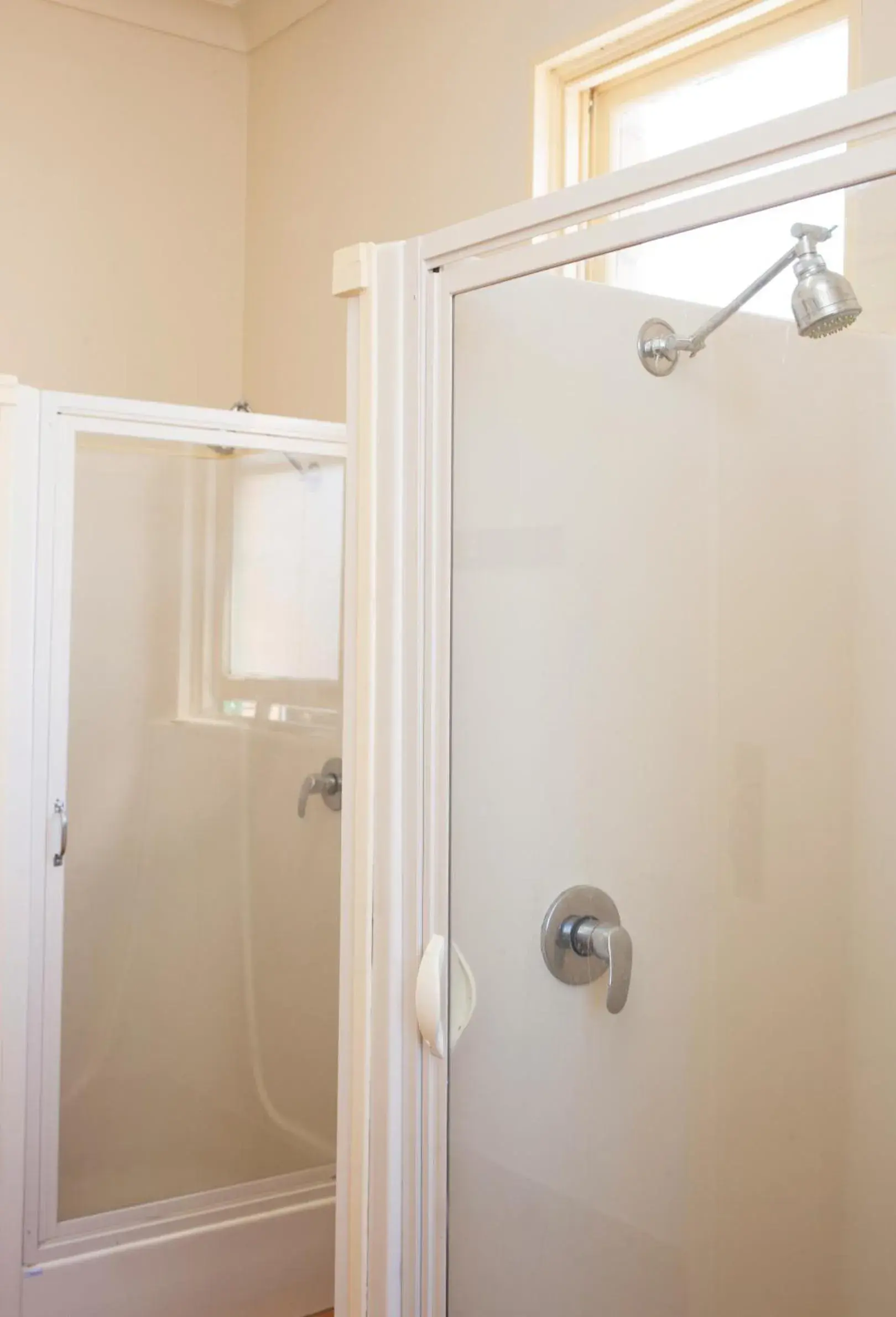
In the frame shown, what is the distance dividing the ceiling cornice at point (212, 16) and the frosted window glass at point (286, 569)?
1.39m

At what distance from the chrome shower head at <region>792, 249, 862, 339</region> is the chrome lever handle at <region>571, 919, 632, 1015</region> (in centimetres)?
59

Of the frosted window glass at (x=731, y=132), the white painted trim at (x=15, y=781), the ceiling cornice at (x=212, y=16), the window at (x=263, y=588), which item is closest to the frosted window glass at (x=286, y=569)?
the window at (x=263, y=588)

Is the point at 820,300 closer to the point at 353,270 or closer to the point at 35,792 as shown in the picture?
the point at 353,270

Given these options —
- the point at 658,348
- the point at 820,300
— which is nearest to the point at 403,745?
the point at 658,348

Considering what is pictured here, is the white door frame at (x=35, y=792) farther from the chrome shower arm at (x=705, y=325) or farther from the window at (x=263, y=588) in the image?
the chrome shower arm at (x=705, y=325)

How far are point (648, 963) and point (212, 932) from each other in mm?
1017

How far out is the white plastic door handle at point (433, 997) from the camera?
1.14 meters

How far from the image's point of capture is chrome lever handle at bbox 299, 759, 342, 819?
80.2 inches

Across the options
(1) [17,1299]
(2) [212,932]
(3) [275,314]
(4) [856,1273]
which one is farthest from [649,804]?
(3) [275,314]

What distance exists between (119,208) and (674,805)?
7.60 feet

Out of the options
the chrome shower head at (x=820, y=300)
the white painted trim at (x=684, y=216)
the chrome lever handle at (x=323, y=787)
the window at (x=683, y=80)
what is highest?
the window at (x=683, y=80)

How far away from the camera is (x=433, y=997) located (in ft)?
3.74

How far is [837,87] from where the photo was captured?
172 cm

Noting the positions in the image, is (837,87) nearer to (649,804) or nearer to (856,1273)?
(649,804)
